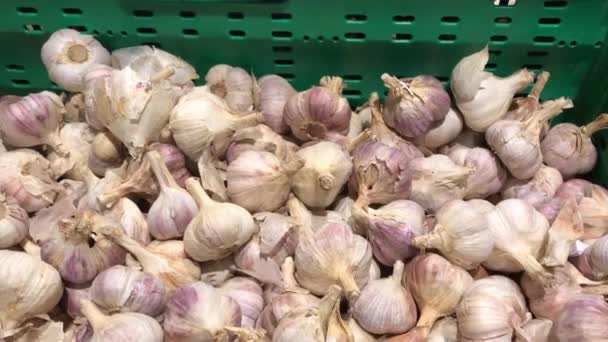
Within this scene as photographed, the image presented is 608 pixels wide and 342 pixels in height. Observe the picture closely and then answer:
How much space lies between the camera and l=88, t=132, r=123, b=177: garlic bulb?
42.8 inches

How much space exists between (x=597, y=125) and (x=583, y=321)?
1.33 feet

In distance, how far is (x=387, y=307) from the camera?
0.90 m

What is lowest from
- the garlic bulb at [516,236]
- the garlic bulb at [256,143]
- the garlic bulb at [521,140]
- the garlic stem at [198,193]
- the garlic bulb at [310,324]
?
the garlic bulb at [310,324]

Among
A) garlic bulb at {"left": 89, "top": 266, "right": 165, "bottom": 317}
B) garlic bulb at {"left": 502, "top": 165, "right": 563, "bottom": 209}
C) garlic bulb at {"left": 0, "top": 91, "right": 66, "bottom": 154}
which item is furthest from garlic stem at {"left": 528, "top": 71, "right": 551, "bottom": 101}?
garlic bulb at {"left": 0, "top": 91, "right": 66, "bottom": 154}

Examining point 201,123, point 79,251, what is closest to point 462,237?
point 201,123

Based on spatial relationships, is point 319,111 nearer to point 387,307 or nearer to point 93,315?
point 387,307

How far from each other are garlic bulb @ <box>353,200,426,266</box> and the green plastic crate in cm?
34

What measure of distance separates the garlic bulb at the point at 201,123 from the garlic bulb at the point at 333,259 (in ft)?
0.75

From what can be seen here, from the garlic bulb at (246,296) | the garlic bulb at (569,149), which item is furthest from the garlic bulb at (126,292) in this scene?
the garlic bulb at (569,149)

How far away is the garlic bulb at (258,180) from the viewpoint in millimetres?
988

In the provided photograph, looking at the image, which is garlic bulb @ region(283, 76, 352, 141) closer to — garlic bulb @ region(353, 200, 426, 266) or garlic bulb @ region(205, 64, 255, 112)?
garlic bulb @ region(205, 64, 255, 112)

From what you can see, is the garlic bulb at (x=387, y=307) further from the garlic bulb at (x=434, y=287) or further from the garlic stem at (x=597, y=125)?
the garlic stem at (x=597, y=125)

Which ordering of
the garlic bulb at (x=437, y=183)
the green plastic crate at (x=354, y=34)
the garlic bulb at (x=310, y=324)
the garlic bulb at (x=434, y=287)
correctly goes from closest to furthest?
the garlic bulb at (x=310, y=324)
the garlic bulb at (x=434, y=287)
the garlic bulb at (x=437, y=183)
the green plastic crate at (x=354, y=34)

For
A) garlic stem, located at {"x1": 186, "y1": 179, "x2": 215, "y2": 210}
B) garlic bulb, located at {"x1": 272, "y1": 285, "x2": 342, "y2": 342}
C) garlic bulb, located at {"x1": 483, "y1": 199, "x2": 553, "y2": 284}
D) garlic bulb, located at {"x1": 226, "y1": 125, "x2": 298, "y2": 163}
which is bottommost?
garlic bulb, located at {"x1": 272, "y1": 285, "x2": 342, "y2": 342}
